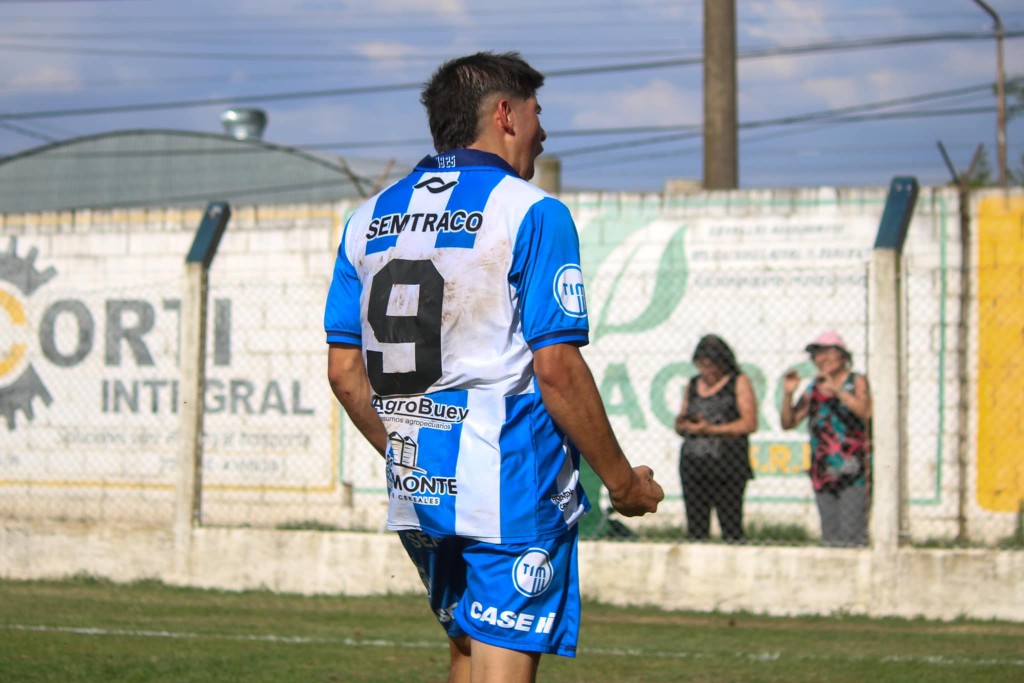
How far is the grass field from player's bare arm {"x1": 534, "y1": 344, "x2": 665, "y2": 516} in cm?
332

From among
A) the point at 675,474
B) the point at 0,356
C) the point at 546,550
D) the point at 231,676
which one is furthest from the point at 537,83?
the point at 0,356

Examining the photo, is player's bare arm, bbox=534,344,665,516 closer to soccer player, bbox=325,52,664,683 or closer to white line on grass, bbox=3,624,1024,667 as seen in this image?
soccer player, bbox=325,52,664,683

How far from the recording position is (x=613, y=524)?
32.7ft

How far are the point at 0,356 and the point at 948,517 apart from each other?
8919 mm

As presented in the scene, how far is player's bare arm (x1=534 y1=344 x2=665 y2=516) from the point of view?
293 cm

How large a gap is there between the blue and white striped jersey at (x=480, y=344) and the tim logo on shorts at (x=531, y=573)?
44mm

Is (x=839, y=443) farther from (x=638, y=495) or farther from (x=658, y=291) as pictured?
(x=638, y=495)

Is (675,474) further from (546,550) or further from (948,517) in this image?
(546,550)

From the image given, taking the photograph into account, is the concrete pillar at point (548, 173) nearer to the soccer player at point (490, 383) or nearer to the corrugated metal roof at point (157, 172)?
the corrugated metal roof at point (157, 172)

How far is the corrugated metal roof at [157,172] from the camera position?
3105 centimetres

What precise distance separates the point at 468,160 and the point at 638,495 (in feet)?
2.80

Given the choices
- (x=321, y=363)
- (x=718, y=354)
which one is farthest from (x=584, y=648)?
(x=321, y=363)

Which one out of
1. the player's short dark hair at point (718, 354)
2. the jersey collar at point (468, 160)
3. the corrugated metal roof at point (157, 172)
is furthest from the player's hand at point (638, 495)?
the corrugated metal roof at point (157, 172)

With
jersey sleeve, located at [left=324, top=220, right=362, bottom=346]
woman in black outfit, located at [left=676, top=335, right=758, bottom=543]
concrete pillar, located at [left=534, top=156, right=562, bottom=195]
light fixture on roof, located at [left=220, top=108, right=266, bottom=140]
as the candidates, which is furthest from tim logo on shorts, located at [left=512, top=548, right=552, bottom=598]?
light fixture on roof, located at [left=220, top=108, right=266, bottom=140]
